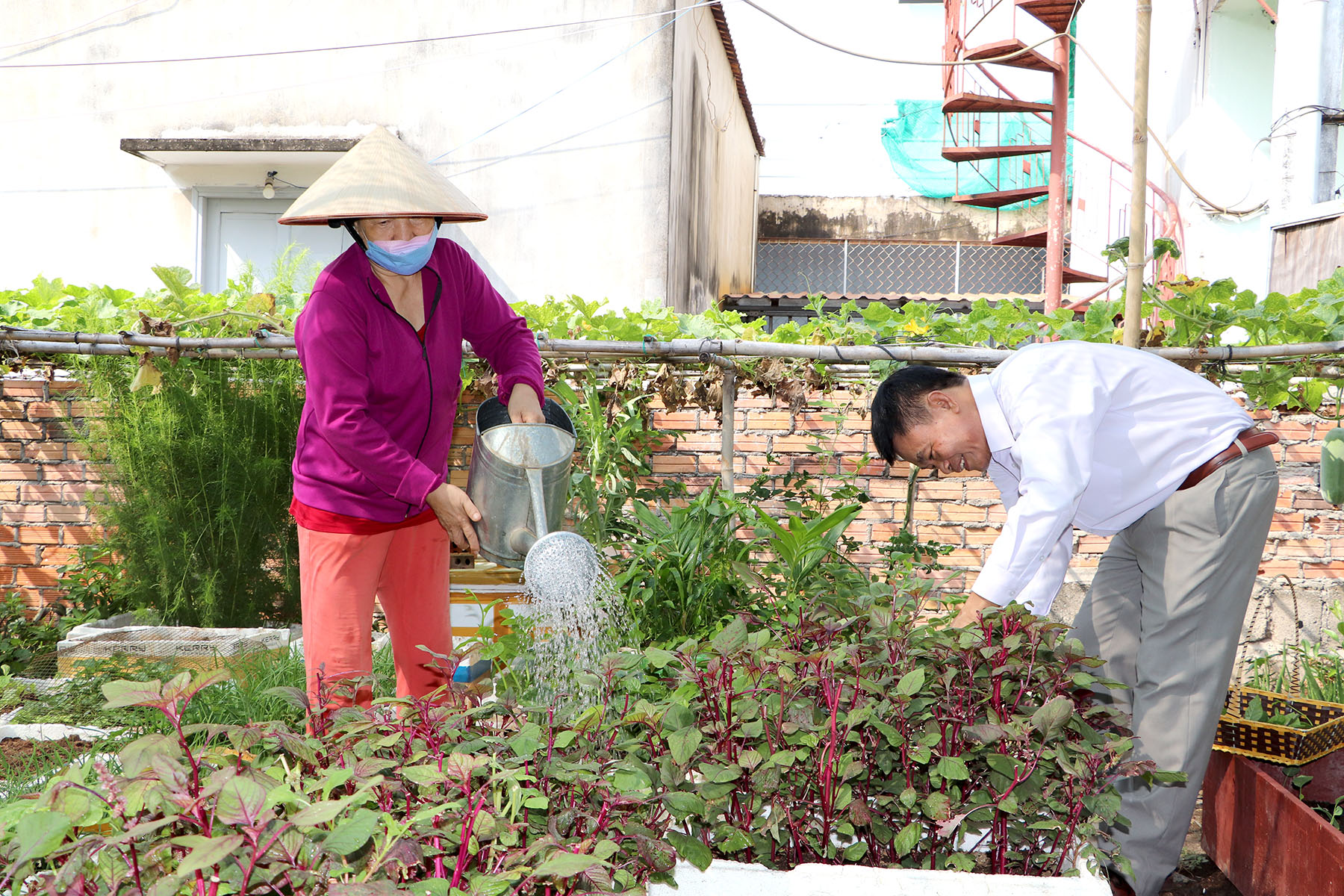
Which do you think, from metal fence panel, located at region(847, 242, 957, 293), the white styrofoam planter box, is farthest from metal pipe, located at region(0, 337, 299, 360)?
metal fence panel, located at region(847, 242, 957, 293)

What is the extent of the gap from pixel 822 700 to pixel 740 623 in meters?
0.18

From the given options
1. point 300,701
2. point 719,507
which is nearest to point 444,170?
point 719,507

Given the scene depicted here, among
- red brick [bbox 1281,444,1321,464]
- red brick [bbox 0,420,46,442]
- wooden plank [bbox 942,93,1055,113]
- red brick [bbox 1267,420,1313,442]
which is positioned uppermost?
wooden plank [bbox 942,93,1055,113]

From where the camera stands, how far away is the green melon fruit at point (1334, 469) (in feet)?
9.05

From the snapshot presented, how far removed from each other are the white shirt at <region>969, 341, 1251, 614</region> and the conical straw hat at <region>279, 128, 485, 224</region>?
133 cm

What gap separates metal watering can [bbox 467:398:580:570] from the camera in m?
2.29

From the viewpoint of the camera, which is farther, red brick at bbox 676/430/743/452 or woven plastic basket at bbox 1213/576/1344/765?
red brick at bbox 676/430/743/452

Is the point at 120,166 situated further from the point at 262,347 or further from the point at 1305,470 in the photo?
the point at 1305,470

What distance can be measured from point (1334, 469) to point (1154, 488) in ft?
3.19

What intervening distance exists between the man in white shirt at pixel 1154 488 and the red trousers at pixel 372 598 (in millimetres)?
1224

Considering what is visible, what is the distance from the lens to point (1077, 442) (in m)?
1.97

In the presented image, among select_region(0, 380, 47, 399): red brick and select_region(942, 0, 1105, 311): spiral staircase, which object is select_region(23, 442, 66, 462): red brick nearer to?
select_region(0, 380, 47, 399): red brick

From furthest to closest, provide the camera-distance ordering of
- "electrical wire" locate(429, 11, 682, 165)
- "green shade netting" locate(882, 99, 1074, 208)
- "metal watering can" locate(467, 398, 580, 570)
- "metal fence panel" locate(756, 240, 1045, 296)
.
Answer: "metal fence panel" locate(756, 240, 1045, 296) < "green shade netting" locate(882, 99, 1074, 208) < "electrical wire" locate(429, 11, 682, 165) < "metal watering can" locate(467, 398, 580, 570)

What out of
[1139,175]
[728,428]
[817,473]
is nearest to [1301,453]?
[1139,175]
